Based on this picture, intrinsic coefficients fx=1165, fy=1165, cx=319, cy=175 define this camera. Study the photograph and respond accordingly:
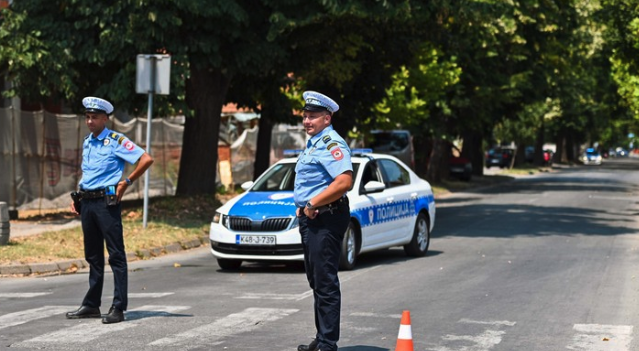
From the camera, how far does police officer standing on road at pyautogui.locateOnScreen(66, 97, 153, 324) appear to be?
1010cm

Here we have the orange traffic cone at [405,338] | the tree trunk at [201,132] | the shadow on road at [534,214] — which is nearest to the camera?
the orange traffic cone at [405,338]

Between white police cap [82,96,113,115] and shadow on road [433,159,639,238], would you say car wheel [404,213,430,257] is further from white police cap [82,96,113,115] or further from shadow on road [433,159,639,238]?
white police cap [82,96,113,115]

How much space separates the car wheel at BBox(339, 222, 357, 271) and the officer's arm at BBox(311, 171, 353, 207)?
264 inches

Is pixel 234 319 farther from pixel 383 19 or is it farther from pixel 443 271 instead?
pixel 383 19

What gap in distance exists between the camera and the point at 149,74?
19.5 m

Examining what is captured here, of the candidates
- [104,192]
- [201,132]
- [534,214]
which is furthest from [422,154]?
[104,192]

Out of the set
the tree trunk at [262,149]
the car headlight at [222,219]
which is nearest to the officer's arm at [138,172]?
the car headlight at [222,219]

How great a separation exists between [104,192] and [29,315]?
140 cm

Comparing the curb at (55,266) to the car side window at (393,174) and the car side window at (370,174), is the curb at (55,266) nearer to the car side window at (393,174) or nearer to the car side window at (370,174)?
the car side window at (370,174)

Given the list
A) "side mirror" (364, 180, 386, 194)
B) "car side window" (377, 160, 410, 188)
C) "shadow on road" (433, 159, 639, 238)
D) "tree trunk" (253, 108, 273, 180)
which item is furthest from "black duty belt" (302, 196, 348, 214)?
"tree trunk" (253, 108, 273, 180)

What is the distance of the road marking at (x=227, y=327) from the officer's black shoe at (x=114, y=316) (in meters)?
0.77

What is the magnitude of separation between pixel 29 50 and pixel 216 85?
4.07 metres

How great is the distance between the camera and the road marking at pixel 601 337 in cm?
910

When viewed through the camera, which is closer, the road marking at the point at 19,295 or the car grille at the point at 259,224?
the road marking at the point at 19,295
